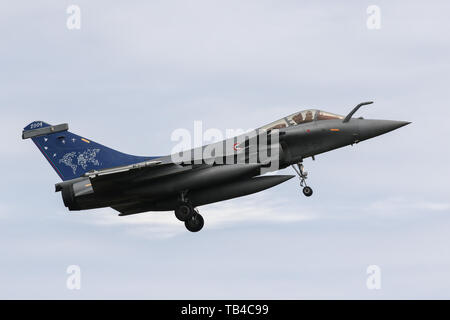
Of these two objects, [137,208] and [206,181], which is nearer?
[206,181]

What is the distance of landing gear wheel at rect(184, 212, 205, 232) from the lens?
24.7 metres

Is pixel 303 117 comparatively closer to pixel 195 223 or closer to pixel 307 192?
pixel 307 192

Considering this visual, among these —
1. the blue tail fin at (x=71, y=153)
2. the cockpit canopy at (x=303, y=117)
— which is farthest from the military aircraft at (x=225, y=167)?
the blue tail fin at (x=71, y=153)

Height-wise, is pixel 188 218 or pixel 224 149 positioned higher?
pixel 224 149

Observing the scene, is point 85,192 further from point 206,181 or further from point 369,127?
point 369,127

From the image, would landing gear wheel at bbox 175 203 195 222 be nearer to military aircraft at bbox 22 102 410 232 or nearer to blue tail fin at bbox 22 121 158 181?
military aircraft at bbox 22 102 410 232

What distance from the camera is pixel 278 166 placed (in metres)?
24.1

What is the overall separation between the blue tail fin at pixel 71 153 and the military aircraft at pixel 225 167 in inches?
17.6

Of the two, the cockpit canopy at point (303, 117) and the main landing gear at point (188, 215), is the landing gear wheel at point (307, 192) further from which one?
the main landing gear at point (188, 215)

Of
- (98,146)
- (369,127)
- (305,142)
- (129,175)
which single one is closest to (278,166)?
(305,142)

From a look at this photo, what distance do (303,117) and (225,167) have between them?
3256 millimetres

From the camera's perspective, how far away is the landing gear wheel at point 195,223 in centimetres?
2466

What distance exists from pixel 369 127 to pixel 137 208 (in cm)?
890

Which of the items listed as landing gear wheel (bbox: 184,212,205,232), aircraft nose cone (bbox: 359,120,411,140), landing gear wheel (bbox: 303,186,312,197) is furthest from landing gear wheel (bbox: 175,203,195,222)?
aircraft nose cone (bbox: 359,120,411,140)
